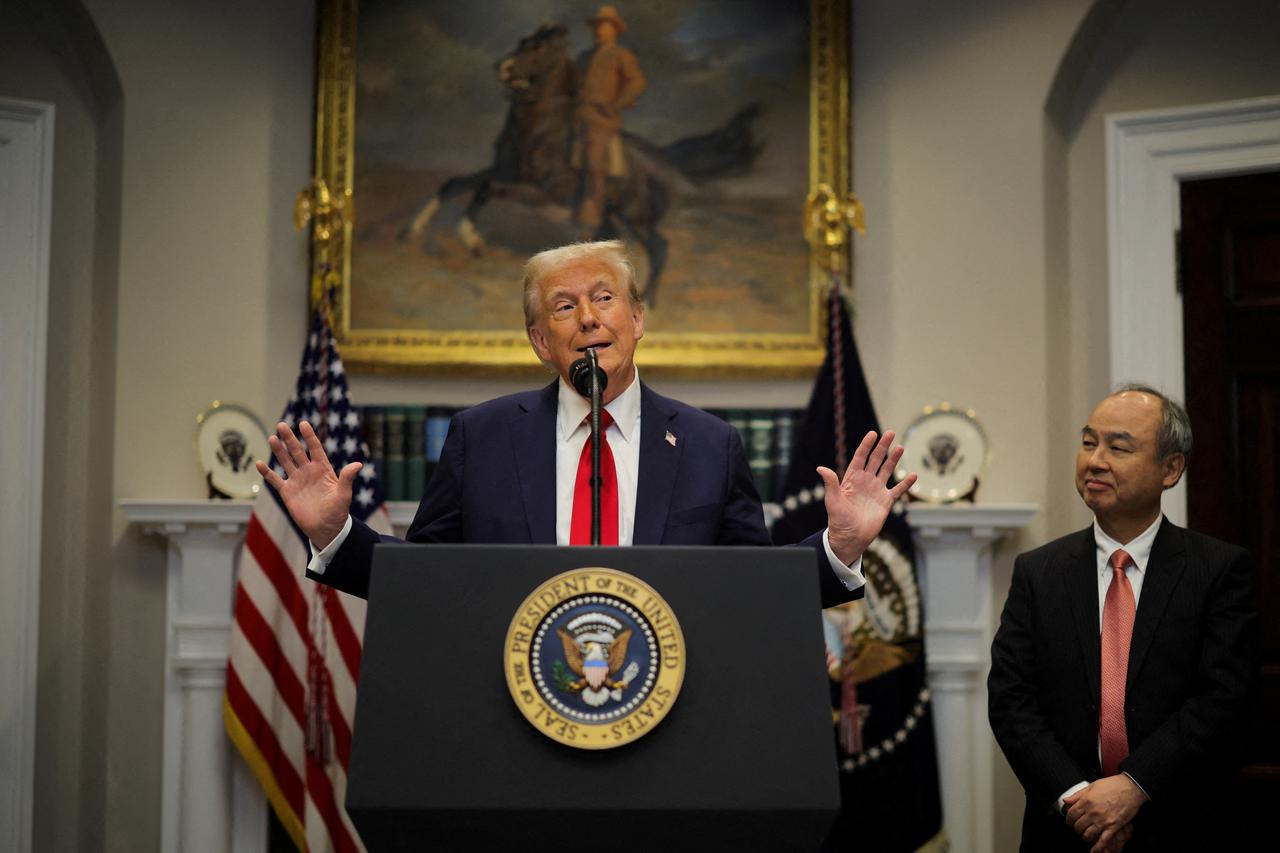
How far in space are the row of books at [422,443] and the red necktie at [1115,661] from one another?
1.69 m

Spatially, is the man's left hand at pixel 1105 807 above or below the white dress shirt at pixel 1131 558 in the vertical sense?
below

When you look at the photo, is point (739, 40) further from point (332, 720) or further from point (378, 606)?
point (378, 606)

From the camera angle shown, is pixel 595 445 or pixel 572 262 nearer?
pixel 595 445

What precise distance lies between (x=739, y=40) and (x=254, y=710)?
3.09 m

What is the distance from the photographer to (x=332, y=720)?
4.54 meters

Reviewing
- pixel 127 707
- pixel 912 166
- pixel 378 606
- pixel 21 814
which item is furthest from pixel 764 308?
pixel 378 606

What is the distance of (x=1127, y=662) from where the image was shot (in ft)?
10.8

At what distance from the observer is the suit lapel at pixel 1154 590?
10.8ft

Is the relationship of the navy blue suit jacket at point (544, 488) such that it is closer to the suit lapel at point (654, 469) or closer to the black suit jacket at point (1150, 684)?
the suit lapel at point (654, 469)

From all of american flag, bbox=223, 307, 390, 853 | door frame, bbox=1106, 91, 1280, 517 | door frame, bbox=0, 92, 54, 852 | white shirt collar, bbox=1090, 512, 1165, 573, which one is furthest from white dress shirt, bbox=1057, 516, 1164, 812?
door frame, bbox=0, 92, 54, 852

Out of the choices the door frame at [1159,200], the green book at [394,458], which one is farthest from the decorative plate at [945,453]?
the green book at [394,458]

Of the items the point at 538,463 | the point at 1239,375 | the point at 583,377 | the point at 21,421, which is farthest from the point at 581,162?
the point at 583,377

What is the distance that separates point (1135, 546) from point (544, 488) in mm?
1842

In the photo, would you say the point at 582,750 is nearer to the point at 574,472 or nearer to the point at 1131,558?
the point at 574,472
